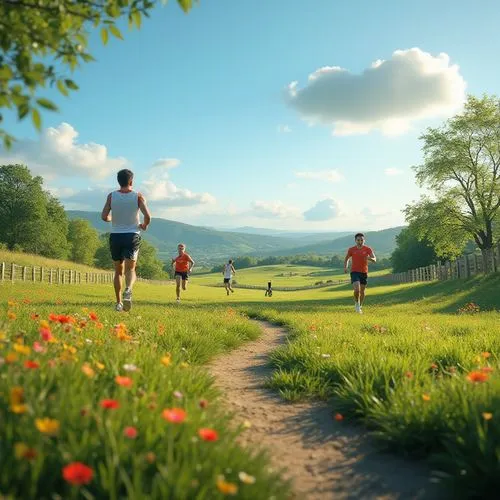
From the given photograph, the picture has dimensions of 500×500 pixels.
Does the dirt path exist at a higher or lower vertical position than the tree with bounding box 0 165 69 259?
lower

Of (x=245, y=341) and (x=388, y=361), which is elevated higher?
(x=388, y=361)

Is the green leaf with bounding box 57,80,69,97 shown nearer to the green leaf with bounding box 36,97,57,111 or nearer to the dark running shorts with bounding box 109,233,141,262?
the green leaf with bounding box 36,97,57,111

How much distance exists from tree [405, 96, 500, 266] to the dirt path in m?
41.2

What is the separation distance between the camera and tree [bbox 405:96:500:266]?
4075 centimetres

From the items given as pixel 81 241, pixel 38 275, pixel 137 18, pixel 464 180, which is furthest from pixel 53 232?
pixel 137 18

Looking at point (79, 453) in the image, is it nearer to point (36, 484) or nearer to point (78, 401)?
point (36, 484)

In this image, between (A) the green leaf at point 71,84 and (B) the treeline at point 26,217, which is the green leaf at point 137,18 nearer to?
(A) the green leaf at point 71,84

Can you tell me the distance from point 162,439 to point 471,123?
1839 inches

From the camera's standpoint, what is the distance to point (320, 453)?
10.5 feet

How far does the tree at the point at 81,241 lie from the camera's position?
87.4 metres

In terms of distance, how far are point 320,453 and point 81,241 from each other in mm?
92498

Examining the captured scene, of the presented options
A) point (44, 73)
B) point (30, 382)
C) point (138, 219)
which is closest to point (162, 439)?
point (30, 382)

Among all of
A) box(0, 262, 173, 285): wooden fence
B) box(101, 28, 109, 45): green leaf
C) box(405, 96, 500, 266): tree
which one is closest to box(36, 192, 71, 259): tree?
box(0, 262, 173, 285): wooden fence

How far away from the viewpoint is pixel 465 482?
2398mm
